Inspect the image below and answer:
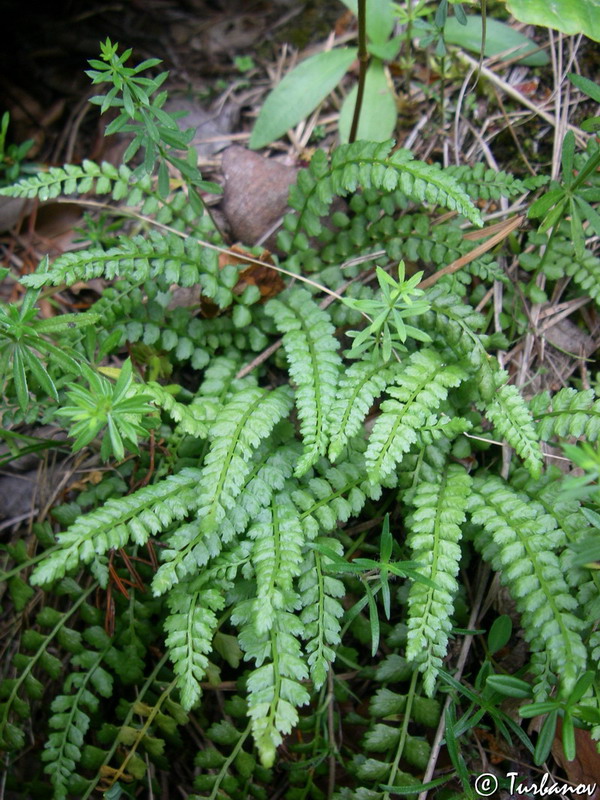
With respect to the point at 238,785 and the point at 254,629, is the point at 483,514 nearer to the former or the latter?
the point at 254,629

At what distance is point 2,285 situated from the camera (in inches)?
135

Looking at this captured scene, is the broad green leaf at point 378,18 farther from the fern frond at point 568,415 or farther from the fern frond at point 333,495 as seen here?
the fern frond at point 333,495

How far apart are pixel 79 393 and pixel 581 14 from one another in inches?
95.8

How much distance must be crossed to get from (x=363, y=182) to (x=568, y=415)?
1203 mm

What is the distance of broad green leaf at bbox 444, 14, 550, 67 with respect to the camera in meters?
3.06

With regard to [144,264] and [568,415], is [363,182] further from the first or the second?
[568,415]

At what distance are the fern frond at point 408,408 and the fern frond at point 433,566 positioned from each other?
8.4 inches

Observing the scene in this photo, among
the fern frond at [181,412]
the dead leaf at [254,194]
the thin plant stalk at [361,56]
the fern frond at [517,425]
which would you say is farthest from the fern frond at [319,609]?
the thin plant stalk at [361,56]

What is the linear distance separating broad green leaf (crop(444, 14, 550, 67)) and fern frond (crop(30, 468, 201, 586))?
2.55 m

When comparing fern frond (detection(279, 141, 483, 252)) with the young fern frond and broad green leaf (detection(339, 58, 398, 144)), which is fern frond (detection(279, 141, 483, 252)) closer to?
broad green leaf (detection(339, 58, 398, 144))

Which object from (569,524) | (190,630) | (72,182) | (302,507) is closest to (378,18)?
(72,182)

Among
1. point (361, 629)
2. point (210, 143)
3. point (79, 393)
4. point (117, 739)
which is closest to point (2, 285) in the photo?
point (210, 143)

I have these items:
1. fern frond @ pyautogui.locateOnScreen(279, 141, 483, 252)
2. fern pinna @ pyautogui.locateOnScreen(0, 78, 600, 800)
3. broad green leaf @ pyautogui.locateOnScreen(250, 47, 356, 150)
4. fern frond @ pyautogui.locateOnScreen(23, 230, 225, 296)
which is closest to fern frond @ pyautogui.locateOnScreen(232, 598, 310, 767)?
fern pinna @ pyautogui.locateOnScreen(0, 78, 600, 800)

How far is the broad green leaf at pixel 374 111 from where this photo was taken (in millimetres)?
3068
